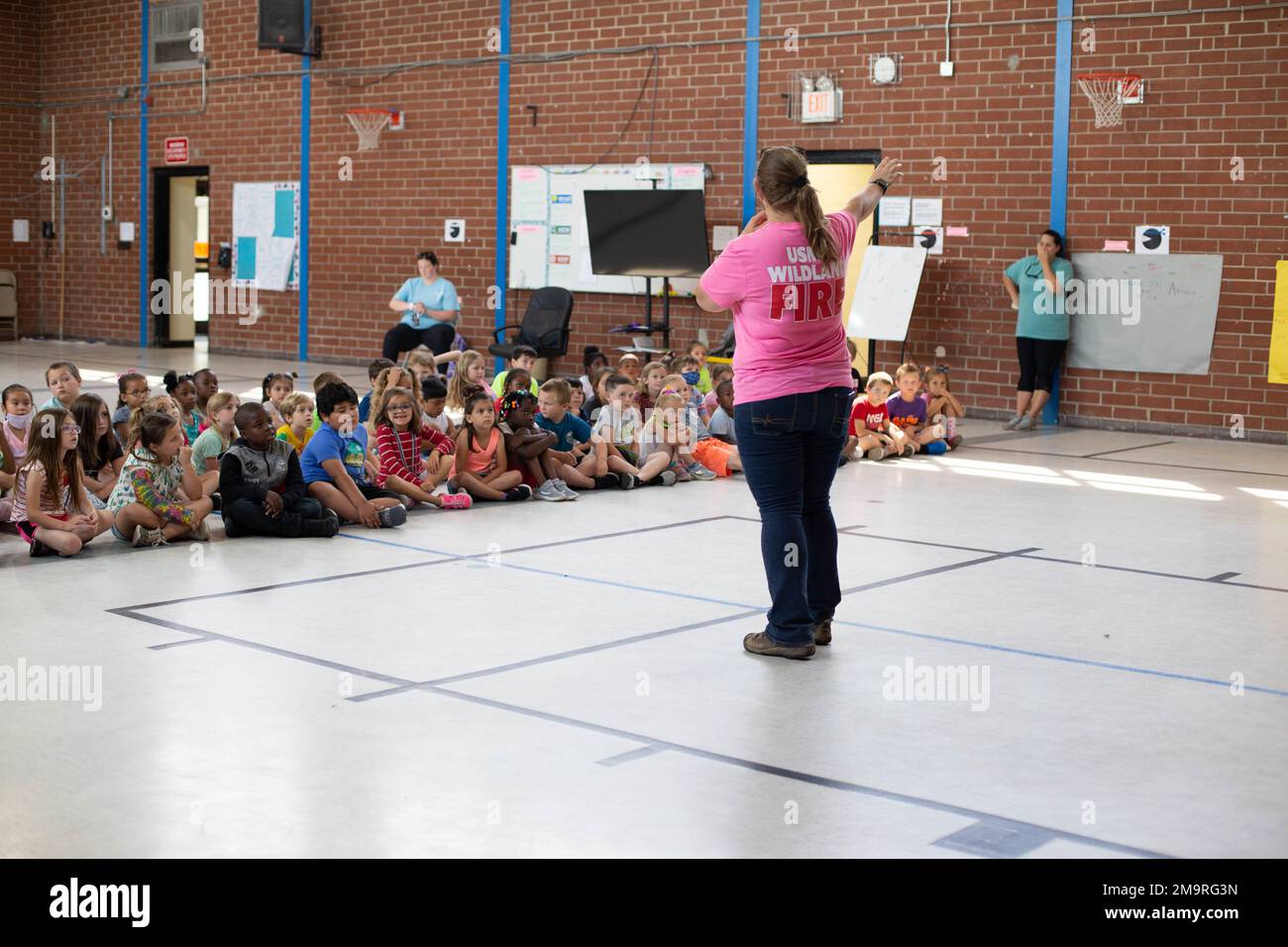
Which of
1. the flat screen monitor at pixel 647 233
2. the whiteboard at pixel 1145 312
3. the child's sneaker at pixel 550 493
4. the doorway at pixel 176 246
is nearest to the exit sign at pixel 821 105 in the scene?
the flat screen monitor at pixel 647 233

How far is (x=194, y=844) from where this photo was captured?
320 cm

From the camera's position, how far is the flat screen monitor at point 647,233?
13.5m

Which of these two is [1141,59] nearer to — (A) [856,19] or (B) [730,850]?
(A) [856,19]

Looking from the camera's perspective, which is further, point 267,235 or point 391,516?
point 267,235

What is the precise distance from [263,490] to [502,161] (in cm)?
940

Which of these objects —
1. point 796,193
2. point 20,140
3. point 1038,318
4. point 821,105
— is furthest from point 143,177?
point 796,193

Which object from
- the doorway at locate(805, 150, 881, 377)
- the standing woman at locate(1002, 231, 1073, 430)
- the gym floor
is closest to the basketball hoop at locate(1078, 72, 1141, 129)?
the standing woman at locate(1002, 231, 1073, 430)

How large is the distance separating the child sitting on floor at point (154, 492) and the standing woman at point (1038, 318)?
24.5 feet

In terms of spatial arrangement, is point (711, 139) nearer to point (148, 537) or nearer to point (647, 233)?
point (647, 233)

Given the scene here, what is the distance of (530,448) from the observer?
8297mm

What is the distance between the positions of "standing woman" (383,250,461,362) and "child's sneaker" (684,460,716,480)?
572 cm

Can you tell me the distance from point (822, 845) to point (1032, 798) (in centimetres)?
64

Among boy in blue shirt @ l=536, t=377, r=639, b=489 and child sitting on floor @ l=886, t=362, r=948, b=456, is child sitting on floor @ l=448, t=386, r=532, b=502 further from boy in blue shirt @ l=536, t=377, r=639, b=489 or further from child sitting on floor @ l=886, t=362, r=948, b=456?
child sitting on floor @ l=886, t=362, r=948, b=456

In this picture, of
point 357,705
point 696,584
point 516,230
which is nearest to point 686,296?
point 516,230
